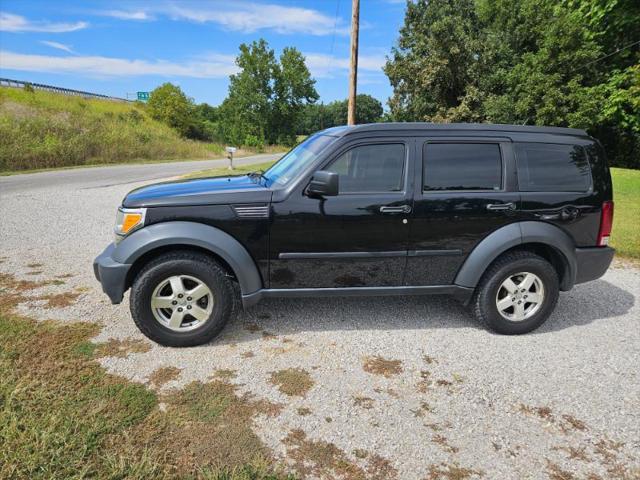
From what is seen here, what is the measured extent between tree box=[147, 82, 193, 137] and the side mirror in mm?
49754

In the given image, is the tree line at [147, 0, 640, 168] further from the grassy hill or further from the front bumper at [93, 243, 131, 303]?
the front bumper at [93, 243, 131, 303]

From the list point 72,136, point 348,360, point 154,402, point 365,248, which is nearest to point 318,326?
point 348,360

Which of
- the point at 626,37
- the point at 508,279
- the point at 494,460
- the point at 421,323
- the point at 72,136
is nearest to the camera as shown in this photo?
the point at 494,460

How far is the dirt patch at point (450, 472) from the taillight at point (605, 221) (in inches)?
108

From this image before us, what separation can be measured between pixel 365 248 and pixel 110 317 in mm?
2517

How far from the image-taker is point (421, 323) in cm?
413

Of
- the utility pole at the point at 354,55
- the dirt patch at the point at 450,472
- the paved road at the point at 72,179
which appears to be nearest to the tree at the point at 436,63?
the utility pole at the point at 354,55

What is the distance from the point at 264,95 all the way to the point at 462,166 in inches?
2506

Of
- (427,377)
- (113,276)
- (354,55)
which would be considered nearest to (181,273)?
(113,276)

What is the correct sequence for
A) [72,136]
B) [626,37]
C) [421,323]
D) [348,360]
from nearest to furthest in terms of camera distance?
[348,360]
[421,323]
[72,136]
[626,37]

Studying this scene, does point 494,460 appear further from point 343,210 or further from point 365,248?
point 343,210

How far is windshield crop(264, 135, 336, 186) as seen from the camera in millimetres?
3688

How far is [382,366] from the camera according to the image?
334cm

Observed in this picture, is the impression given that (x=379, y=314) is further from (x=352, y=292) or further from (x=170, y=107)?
(x=170, y=107)
